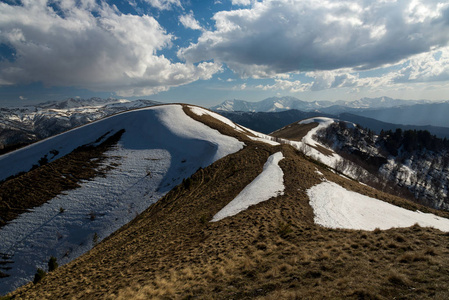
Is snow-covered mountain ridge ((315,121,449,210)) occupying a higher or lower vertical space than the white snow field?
lower

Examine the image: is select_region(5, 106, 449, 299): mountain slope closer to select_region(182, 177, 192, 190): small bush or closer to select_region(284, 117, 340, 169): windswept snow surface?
select_region(182, 177, 192, 190): small bush

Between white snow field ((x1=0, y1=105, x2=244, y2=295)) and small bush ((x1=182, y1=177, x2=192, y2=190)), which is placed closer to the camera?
white snow field ((x1=0, y1=105, x2=244, y2=295))

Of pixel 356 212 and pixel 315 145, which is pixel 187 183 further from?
pixel 315 145

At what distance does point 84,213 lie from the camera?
2816 cm

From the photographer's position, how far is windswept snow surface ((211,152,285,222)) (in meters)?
22.5

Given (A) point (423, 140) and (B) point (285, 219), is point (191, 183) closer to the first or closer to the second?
(B) point (285, 219)

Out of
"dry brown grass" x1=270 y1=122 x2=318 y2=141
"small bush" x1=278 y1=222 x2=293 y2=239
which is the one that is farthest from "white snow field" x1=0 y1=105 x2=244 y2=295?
"dry brown grass" x1=270 y1=122 x2=318 y2=141

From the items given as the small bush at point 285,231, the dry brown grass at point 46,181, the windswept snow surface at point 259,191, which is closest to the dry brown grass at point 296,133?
the windswept snow surface at point 259,191

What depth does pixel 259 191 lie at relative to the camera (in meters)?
25.9

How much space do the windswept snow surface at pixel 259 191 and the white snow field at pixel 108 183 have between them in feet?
40.2

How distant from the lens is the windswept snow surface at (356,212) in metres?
19.4

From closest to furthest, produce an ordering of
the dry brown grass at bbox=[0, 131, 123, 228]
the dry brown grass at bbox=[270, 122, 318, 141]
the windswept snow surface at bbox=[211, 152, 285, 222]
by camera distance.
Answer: the windswept snow surface at bbox=[211, 152, 285, 222] → the dry brown grass at bbox=[0, 131, 123, 228] → the dry brown grass at bbox=[270, 122, 318, 141]

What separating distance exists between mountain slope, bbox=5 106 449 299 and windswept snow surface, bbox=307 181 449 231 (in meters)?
1.68

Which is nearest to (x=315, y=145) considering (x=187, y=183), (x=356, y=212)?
(x=356, y=212)
